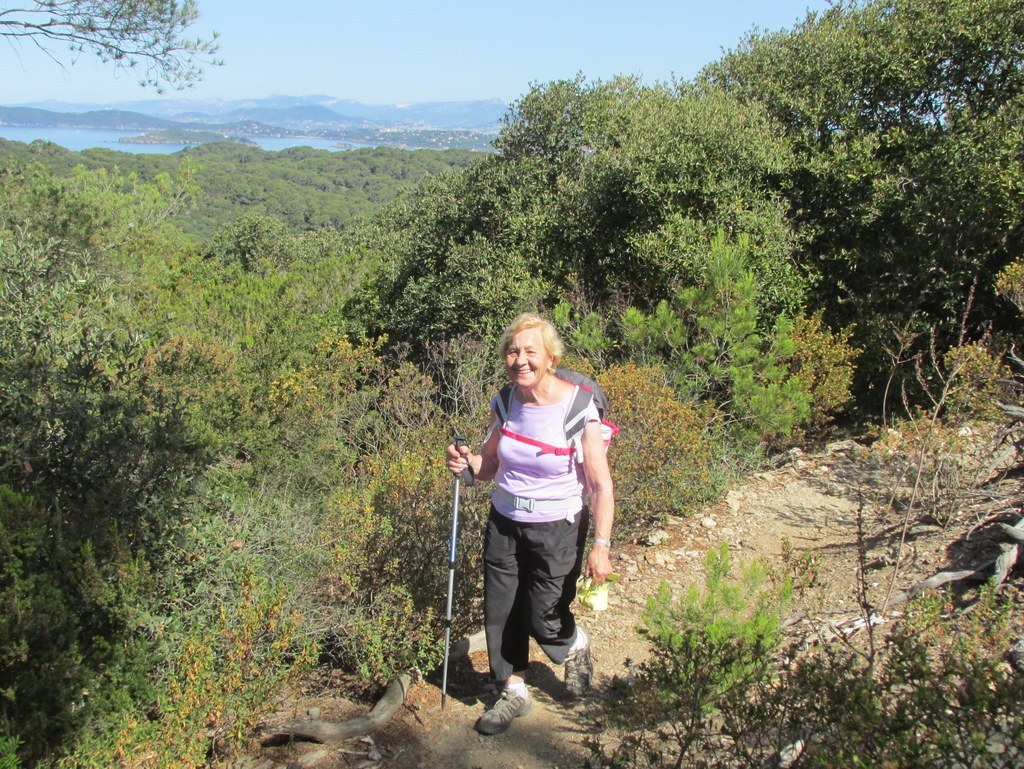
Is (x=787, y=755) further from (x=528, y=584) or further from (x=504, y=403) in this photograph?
(x=504, y=403)

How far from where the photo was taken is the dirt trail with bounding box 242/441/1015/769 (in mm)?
3109

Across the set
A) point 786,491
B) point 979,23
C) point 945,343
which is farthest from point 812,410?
point 979,23

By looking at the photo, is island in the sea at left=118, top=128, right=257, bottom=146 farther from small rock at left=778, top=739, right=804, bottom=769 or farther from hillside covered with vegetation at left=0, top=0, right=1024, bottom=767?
small rock at left=778, top=739, right=804, bottom=769

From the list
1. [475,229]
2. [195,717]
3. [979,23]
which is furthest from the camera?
[475,229]

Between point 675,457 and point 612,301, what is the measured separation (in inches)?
175

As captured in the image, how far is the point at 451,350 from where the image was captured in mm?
10281

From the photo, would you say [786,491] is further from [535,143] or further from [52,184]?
[52,184]

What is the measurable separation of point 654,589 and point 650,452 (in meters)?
0.94

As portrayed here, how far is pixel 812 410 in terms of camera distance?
7.55 metres

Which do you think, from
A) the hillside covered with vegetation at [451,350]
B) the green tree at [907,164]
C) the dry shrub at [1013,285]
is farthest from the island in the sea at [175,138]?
the dry shrub at [1013,285]

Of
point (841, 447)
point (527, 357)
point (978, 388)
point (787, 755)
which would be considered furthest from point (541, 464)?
point (841, 447)

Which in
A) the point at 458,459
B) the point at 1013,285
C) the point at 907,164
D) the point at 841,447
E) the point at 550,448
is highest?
the point at 907,164

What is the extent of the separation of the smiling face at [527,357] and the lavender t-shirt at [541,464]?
13 cm

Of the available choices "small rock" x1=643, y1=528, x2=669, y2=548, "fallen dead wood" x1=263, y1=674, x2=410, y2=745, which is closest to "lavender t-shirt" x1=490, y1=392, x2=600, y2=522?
"fallen dead wood" x1=263, y1=674, x2=410, y2=745
